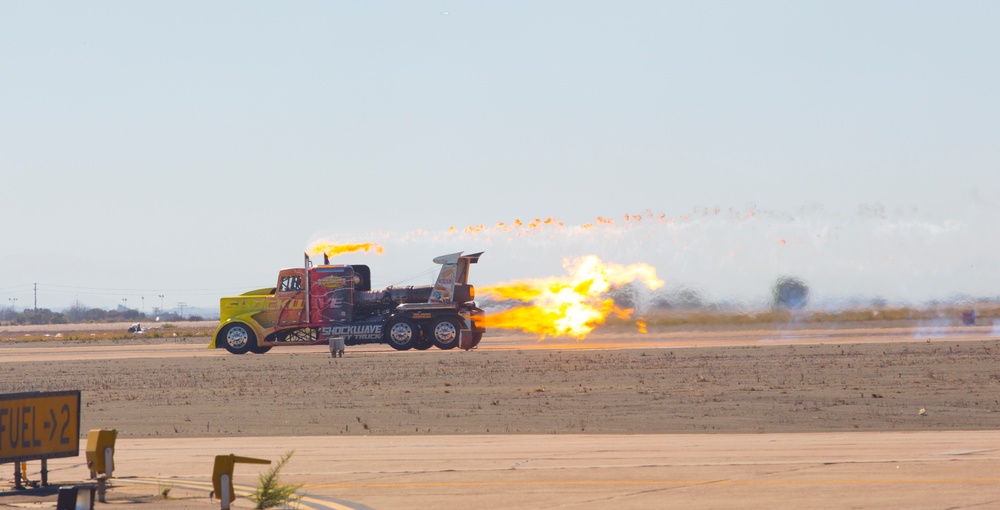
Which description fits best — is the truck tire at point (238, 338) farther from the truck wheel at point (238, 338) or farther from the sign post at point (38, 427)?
the sign post at point (38, 427)

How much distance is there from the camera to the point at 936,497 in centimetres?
1183

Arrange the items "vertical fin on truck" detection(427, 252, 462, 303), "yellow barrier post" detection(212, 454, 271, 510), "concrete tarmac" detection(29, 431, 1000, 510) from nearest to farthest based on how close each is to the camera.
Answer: "yellow barrier post" detection(212, 454, 271, 510) → "concrete tarmac" detection(29, 431, 1000, 510) → "vertical fin on truck" detection(427, 252, 462, 303)

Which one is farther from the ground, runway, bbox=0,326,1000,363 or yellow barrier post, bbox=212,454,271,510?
runway, bbox=0,326,1000,363

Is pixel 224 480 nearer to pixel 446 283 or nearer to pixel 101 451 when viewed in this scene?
pixel 101 451

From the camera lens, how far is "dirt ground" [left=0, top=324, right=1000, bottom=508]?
68.2 feet

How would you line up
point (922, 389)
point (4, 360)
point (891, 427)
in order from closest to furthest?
point (891, 427)
point (922, 389)
point (4, 360)

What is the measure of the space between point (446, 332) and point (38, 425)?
1328 inches

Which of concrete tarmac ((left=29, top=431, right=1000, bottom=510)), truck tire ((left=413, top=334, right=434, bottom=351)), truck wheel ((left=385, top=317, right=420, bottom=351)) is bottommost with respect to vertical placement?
concrete tarmac ((left=29, top=431, right=1000, bottom=510))

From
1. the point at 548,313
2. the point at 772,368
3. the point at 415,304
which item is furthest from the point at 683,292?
the point at 772,368

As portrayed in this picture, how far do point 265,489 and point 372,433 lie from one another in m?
7.99

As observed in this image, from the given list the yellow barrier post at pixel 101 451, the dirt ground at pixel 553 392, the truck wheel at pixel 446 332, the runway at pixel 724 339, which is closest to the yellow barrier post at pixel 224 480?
the dirt ground at pixel 553 392

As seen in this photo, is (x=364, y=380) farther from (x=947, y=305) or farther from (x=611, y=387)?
(x=947, y=305)

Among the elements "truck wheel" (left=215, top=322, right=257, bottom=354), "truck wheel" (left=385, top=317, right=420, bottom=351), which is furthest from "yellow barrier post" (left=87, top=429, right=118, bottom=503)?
"truck wheel" (left=215, top=322, right=257, bottom=354)

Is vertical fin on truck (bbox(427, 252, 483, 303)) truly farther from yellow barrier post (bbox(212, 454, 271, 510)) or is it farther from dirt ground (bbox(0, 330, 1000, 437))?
yellow barrier post (bbox(212, 454, 271, 510))
